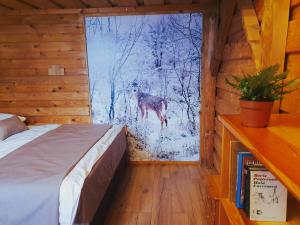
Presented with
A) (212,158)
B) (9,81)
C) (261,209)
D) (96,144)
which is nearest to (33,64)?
(9,81)

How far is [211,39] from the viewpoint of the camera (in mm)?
2834

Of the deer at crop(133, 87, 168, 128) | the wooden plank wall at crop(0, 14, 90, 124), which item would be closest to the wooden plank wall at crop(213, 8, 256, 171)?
the deer at crop(133, 87, 168, 128)

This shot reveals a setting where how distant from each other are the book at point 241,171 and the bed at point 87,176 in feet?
3.25

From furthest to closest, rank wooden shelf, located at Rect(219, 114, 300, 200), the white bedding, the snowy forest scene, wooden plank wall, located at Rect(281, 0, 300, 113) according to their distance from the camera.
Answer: the snowy forest scene → the white bedding → wooden plank wall, located at Rect(281, 0, 300, 113) → wooden shelf, located at Rect(219, 114, 300, 200)

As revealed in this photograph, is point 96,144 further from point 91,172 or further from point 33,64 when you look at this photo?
point 33,64

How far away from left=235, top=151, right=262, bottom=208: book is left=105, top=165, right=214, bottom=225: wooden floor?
91 centimetres

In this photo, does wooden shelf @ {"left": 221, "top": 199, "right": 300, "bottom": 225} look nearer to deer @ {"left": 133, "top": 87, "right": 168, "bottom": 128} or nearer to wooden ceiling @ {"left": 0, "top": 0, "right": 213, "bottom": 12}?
deer @ {"left": 133, "top": 87, "right": 168, "bottom": 128}

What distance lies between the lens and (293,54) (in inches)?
47.3

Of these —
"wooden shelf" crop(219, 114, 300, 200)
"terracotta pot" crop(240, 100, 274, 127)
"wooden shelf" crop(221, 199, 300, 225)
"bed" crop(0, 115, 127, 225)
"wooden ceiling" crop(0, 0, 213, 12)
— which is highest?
"wooden ceiling" crop(0, 0, 213, 12)

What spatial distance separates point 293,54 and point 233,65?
1.14m

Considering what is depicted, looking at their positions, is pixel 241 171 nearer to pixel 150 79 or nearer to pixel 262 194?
pixel 262 194

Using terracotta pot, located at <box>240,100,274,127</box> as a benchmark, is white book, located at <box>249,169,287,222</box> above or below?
below

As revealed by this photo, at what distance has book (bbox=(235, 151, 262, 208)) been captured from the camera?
3.01 ft

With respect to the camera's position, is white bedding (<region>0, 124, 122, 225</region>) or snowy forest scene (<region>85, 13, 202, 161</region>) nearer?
white bedding (<region>0, 124, 122, 225</region>)
